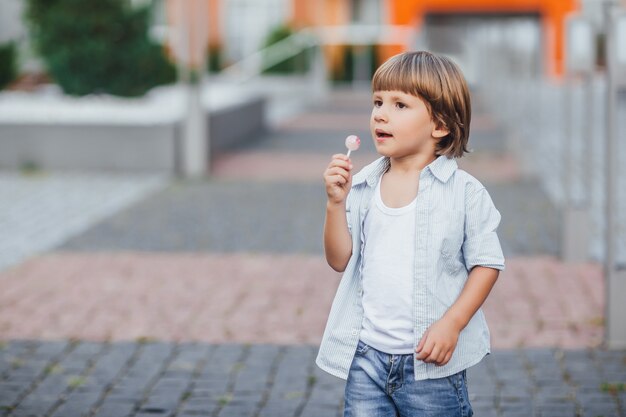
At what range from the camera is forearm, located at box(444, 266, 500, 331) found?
3025 millimetres

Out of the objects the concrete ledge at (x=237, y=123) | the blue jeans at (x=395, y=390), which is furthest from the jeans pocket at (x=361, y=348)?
the concrete ledge at (x=237, y=123)

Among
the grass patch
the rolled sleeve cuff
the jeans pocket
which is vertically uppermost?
the rolled sleeve cuff

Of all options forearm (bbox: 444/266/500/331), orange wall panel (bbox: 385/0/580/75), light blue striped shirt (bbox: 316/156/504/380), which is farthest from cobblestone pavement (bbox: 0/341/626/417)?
orange wall panel (bbox: 385/0/580/75)

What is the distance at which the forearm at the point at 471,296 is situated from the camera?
3.03m

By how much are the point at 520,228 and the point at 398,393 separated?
6.46 meters

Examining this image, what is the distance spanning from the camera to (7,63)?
20844 millimetres

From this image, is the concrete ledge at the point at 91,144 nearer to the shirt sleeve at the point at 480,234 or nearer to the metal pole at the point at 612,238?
the metal pole at the point at 612,238

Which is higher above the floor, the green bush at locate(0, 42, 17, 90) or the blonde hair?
the blonde hair

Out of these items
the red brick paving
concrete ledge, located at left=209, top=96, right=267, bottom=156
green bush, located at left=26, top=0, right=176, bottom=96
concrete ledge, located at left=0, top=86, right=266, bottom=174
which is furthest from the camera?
concrete ledge, located at left=209, top=96, right=267, bottom=156

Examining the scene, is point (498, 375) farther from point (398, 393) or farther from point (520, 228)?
point (520, 228)

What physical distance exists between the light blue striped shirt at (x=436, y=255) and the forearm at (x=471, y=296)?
0.9 inches

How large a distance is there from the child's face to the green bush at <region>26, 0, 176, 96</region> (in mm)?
11890

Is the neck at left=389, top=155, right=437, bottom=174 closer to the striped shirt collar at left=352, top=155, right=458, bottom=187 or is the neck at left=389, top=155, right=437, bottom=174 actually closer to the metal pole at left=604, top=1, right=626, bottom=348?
the striped shirt collar at left=352, top=155, right=458, bottom=187

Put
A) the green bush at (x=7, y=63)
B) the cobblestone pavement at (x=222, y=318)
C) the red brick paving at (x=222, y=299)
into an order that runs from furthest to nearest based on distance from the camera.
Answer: the green bush at (x=7, y=63), the red brick paving at (x=222, y=299), the cobblestone pavement at (x=222, y=318)
